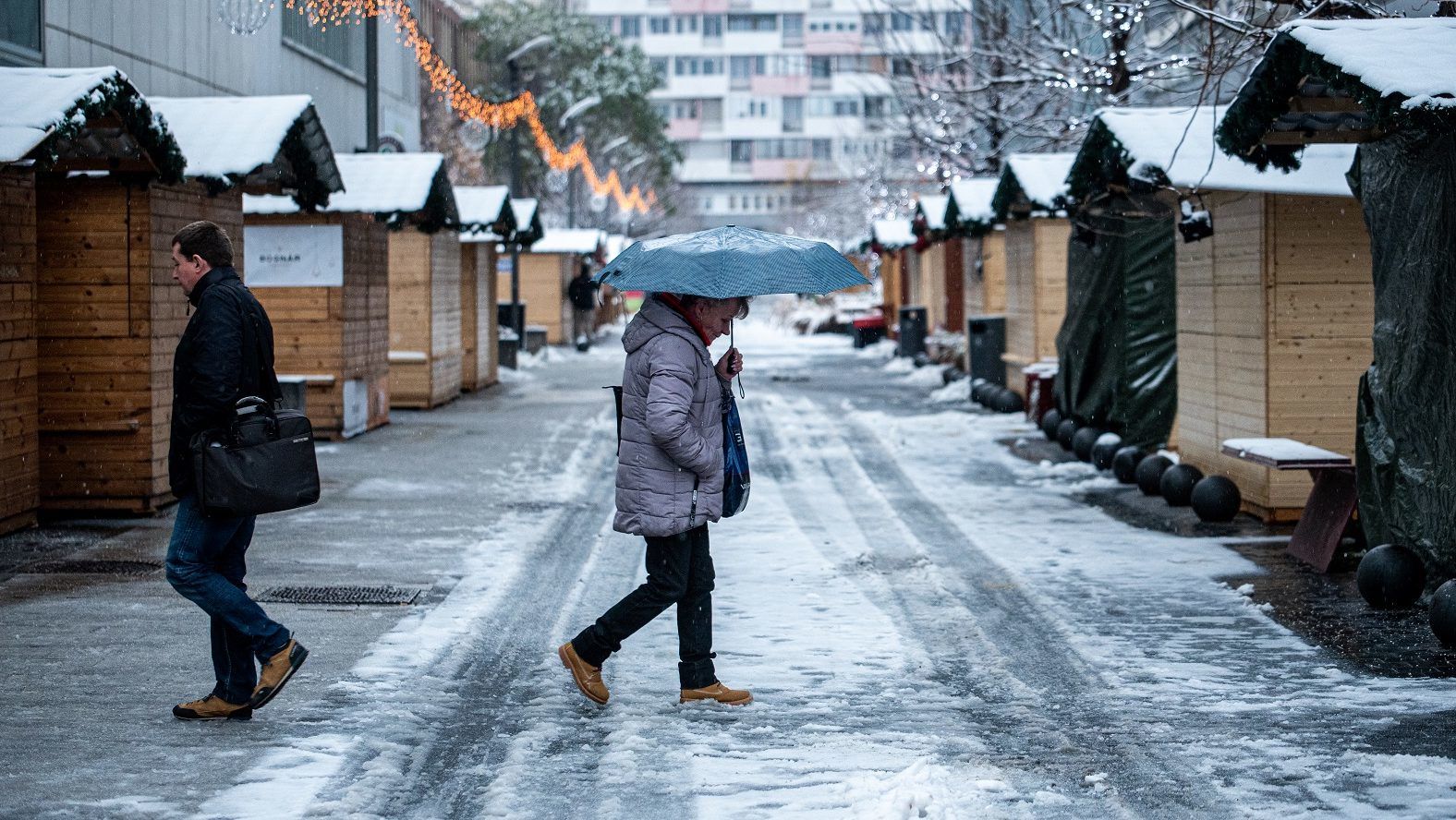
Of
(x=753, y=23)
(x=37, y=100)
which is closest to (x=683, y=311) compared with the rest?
(x=37, y=100)

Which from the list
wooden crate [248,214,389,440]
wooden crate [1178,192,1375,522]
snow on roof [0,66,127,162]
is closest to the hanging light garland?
wooden crate [248,214,389,440]

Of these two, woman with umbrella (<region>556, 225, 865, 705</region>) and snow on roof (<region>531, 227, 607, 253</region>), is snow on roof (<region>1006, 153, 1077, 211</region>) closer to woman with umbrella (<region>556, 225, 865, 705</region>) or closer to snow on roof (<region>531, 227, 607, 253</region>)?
woman with umbrella (<region>556, 225, 865, 705</region>)

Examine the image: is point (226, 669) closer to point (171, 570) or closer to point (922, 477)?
point (171, 570)

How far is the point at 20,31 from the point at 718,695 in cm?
1006

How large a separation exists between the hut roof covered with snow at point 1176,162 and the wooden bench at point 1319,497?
6.39ft

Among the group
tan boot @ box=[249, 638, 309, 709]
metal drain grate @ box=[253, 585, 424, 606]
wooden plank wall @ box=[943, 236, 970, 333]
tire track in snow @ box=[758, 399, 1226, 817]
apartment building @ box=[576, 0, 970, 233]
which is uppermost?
apartment building @ box=[576, 0, 970, 233]

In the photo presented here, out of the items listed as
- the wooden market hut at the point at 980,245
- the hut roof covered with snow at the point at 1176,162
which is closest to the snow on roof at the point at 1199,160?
the hut roof covered with snow at the point at 1176,162

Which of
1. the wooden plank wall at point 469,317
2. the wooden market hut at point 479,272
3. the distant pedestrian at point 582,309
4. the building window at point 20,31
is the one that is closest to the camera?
the building window at point 20,31

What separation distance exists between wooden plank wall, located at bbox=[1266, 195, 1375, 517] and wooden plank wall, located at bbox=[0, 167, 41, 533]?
8.95m

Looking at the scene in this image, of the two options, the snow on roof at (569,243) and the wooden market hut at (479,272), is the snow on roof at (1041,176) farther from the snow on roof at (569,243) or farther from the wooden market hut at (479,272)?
the snow on roof at (569,243)

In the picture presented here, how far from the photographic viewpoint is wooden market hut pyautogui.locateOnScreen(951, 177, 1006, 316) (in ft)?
80.6

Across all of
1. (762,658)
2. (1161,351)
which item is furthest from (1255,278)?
(762,658)

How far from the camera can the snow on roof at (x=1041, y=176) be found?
2064cm

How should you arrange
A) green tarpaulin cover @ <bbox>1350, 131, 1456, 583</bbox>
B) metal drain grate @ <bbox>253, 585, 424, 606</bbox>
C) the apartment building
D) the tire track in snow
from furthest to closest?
the apartment building
metal drain grate @ <bbox>253, 585, 424, 606</bbox>
green tarpaulin cover @ <bbox>1350, 131, 1456, 583</bbox>
the tire track in snow
